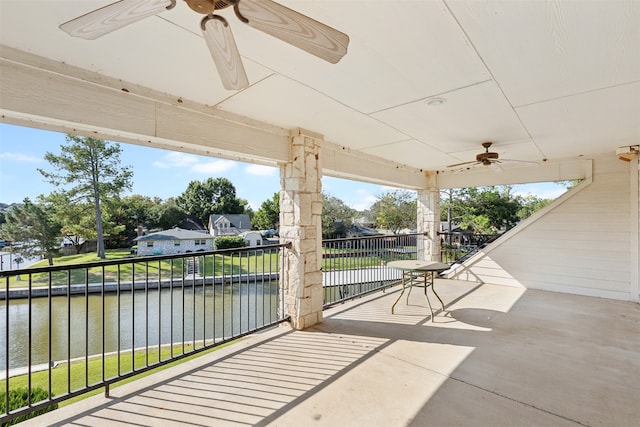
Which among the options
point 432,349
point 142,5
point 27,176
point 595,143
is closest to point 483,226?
point 595,143

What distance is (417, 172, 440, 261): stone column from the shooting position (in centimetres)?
618

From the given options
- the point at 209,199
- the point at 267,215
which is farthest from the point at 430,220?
the point at 209,199

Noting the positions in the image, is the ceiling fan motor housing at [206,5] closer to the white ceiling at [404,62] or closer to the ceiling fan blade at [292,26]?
the ceiling fan blade at [292,26]

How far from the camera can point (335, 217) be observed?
2236cm

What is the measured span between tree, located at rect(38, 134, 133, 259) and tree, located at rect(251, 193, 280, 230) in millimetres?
13784

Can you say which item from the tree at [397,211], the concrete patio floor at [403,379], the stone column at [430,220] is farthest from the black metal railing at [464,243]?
the tree at [397,211]

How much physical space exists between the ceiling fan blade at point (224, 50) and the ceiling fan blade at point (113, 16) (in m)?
0.14

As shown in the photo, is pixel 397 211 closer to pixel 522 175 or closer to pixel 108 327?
pixel 522 175

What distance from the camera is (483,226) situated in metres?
14.1

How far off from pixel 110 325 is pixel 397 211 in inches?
638

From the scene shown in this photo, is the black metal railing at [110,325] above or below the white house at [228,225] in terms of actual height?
below

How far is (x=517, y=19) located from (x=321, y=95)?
1.32 m

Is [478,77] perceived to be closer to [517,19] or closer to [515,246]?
[517,19]

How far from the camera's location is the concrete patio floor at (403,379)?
1.77 metres
